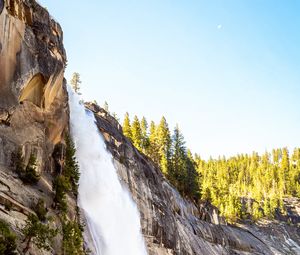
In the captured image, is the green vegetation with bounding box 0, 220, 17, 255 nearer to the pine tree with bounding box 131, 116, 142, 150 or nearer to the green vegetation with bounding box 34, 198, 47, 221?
the green vegetation with bounding box 34, 198, 47, 221

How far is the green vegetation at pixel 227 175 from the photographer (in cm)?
6662

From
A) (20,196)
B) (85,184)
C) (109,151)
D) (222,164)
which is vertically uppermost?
(222,164)

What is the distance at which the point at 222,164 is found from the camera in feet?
486

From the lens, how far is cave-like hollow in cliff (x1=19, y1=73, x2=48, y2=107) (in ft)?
75.5

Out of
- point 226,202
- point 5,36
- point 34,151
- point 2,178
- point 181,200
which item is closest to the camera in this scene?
point 2,178

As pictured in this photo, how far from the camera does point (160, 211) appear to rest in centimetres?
3959

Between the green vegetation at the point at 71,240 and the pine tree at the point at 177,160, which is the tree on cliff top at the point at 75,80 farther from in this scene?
the green vegetation at the point at 71,240

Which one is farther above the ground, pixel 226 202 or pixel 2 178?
pixel 226 202

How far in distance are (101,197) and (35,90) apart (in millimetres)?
11579

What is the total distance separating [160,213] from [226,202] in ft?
196

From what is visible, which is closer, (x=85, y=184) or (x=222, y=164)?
(x=85, y=184)

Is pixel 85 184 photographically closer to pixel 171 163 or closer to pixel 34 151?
pixel 34 151

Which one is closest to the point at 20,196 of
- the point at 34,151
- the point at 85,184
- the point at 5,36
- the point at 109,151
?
the point at 34,151

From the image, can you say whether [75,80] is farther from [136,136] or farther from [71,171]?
[71,171]
